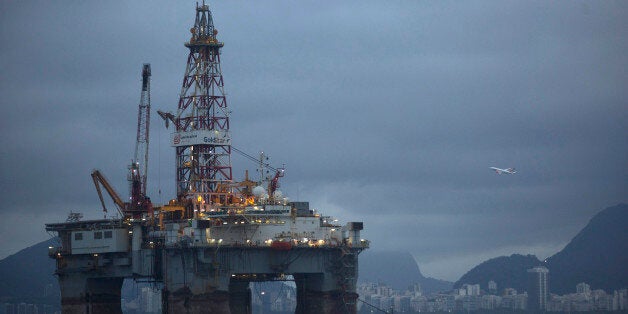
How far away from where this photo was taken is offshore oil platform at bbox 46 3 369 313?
114688 millimetres

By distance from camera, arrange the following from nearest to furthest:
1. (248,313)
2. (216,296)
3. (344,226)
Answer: (216,296) < (344,226) < (248,313)

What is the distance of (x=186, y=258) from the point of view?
114 m

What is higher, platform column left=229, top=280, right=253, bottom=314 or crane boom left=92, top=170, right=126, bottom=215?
crane boom left=92, top=170, right=126, bottom=215

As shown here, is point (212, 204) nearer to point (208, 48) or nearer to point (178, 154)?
point (178, 154)

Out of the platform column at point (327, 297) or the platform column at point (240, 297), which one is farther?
the platform column at point (240, 297)

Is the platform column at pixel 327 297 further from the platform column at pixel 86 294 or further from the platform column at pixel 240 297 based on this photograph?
the platform column at pixel 86 294

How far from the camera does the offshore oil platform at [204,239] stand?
11469 centimetres

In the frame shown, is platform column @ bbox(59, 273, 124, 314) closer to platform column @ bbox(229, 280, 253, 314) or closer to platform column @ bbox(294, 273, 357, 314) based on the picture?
platform column @ bbox(229, 280, 253, 314)

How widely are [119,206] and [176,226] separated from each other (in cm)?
1178

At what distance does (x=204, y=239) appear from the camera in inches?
4505

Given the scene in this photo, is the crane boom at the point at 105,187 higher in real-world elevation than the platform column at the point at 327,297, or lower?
higher

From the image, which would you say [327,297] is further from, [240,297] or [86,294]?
[86,294]

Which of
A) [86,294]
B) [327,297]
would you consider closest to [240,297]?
[327,297]

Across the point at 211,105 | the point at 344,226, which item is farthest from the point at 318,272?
the point at 211,105
